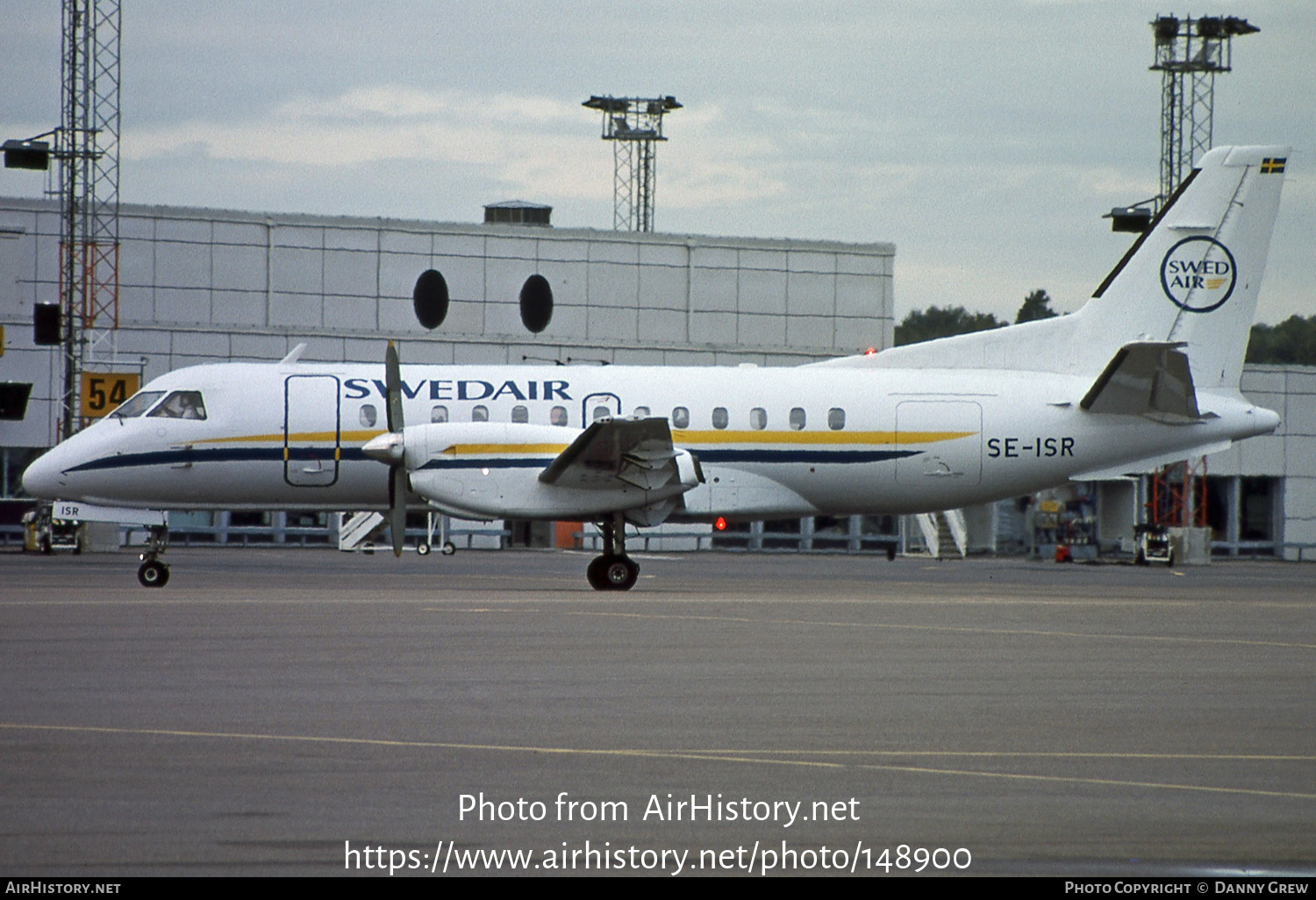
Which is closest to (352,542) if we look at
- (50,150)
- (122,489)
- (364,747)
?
(50,150)

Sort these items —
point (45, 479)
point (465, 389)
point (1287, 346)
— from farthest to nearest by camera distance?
point (1287, 346)
point (465, 389)
point (45, 479)

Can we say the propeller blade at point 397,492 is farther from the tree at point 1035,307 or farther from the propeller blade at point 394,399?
the tree at point 1035,307

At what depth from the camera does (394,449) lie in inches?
850

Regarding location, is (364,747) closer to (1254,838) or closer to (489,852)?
(489,852)

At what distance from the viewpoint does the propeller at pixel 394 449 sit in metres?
21.6

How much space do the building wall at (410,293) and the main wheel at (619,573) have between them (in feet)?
72.2

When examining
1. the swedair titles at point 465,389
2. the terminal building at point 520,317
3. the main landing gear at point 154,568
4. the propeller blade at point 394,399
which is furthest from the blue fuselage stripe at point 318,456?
the terminal building at point 520,317

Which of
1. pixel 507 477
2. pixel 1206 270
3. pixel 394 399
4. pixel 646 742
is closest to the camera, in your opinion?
pixel 646 742

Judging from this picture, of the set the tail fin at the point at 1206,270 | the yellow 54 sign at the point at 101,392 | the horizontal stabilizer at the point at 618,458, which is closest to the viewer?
the horizontal stabilizer at the point at 618,458

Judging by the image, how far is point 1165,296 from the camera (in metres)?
25.3

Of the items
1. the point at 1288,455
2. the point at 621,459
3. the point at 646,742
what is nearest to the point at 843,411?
the point at 621,459

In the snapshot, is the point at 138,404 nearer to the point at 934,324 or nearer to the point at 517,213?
the point at 517,213

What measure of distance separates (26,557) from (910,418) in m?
19.4

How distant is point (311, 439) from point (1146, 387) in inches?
496
